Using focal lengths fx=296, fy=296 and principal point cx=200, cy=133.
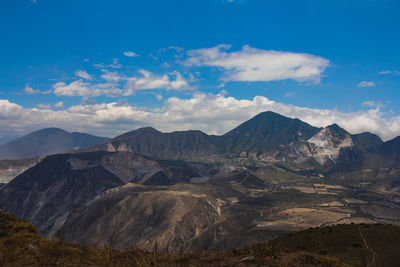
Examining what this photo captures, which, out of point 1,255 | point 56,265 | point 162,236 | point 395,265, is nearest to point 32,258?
point 1,255

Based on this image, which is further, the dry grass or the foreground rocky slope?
the dry grass

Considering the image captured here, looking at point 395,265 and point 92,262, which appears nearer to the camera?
point 92,262

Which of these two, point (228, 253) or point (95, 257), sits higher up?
point (95, 257)

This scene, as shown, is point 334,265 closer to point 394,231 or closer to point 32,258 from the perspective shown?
point 32,258

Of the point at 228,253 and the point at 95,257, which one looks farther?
the point at 228,253

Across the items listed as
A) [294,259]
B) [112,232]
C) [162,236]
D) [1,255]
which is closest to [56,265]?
[1,255]

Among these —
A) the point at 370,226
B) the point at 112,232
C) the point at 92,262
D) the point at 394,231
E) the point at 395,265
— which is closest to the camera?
the point at 92,262

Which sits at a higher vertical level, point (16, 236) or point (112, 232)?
point (16, 236)

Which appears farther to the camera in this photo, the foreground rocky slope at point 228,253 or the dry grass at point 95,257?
the dry grass at point 95,257

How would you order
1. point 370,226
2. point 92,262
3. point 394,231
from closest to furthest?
point 92,262
point 394,231
point 370,226

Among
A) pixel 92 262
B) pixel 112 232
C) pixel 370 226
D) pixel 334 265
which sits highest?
pixel 92 262
